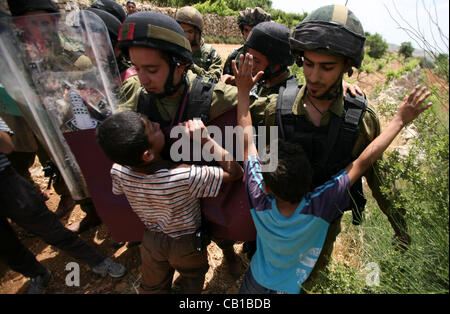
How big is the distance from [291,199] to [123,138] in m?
0.94

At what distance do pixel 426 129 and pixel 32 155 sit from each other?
360 cm

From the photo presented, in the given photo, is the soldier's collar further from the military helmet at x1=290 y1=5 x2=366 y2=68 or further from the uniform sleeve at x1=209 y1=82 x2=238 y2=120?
the uniform sleeve at x1=209 y1=82 x2=238 y2=120

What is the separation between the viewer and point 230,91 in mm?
1625

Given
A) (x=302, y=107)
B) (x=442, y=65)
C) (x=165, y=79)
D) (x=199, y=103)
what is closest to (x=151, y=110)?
(x=165, y=79)

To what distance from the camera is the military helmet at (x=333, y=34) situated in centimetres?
133

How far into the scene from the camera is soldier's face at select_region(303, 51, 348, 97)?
1.38 meters

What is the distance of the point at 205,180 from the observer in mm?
1454

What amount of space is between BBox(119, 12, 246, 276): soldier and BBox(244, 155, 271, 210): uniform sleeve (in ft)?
1.34

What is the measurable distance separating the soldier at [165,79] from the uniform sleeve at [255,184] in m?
0.41

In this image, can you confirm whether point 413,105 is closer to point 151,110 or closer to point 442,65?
point 442,65

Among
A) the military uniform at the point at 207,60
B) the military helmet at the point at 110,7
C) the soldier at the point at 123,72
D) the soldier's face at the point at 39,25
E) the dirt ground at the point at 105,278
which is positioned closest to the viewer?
the soldier's face at the point at 39,25

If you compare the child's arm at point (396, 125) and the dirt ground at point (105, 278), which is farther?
the dirt ground at point (105, 278)

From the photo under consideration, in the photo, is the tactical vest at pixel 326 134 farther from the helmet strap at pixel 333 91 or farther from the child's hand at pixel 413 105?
the child's hand at pixel 413 105

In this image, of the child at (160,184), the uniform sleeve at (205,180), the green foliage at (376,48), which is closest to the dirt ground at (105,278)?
the child at (160,184)
